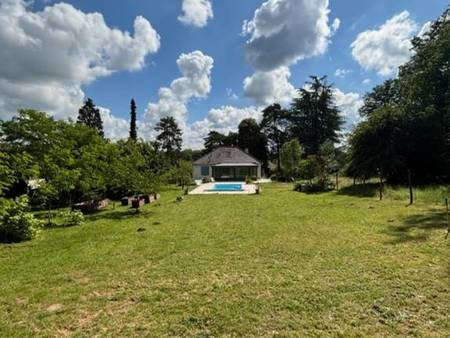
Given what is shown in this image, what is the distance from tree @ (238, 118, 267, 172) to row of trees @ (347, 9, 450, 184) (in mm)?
28606

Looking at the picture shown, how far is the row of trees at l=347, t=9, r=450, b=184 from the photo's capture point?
2033 cm

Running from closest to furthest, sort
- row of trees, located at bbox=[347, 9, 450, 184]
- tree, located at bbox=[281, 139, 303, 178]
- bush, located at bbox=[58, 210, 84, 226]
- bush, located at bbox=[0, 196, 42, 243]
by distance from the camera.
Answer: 1. bush, located at bbox=[0, 196, 42, 243]
2. bush, located at bbox=[58, 210, 84, 226]
3. row of trees, located at bbox=[347, 9, 450, 184]
4. tree, located at bbox=[281, 139, 303, 178]

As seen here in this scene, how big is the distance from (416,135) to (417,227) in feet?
48.7

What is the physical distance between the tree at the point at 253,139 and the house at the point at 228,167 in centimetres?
987

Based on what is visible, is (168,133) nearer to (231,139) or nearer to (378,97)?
(231,139)

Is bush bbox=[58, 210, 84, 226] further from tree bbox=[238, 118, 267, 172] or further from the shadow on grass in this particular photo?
tree bbox=[238, 118, 267, 172]

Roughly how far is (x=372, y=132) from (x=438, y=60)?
559 cm

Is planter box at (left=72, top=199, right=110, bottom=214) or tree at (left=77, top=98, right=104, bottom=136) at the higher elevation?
tree at (left=77, top=98, right=104, bottom=136)

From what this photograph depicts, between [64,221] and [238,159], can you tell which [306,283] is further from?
[238,159]

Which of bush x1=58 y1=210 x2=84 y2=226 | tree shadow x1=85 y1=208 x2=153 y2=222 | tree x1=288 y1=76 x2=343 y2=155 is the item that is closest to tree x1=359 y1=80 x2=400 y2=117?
tree x1=288 y1=76 x2=343 y2=155

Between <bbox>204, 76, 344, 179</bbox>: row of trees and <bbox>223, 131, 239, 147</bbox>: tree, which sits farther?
<bbox>223, 131, 239, 147</bbox>: tree

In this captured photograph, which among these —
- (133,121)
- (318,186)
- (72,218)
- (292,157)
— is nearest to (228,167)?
(292,157)

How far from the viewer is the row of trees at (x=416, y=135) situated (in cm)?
2033

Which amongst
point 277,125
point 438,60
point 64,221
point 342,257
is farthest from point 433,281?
point 277,125
